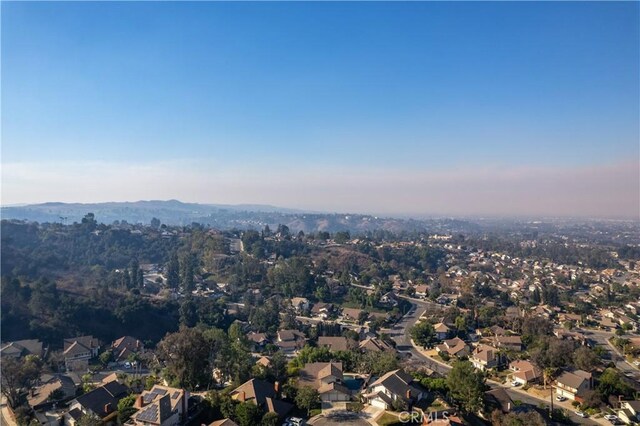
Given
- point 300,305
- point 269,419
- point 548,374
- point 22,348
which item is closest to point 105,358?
point 22,348

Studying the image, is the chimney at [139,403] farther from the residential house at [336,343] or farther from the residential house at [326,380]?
the residential house at [336,343]

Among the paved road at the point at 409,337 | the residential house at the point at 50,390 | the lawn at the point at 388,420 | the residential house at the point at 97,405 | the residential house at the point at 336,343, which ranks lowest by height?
the paved road at the point at 409,337

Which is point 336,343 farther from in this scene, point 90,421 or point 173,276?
point 173,276

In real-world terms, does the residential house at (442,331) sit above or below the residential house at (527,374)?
below

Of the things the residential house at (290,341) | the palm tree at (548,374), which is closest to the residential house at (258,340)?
the residential house at (290,341)

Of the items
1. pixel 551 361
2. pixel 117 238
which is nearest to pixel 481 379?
pixel 551 361

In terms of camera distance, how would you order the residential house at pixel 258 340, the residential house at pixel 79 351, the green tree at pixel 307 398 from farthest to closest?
the residential house at pixel 258 340 → the residential house at pixel 79 351 → the green tree at pixel 307 398

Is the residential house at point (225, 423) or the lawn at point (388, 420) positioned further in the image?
the lawn at point (388, 420)

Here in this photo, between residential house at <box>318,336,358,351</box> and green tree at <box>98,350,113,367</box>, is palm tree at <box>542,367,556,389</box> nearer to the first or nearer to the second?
residential house at <box>318,336,358,351</box>
